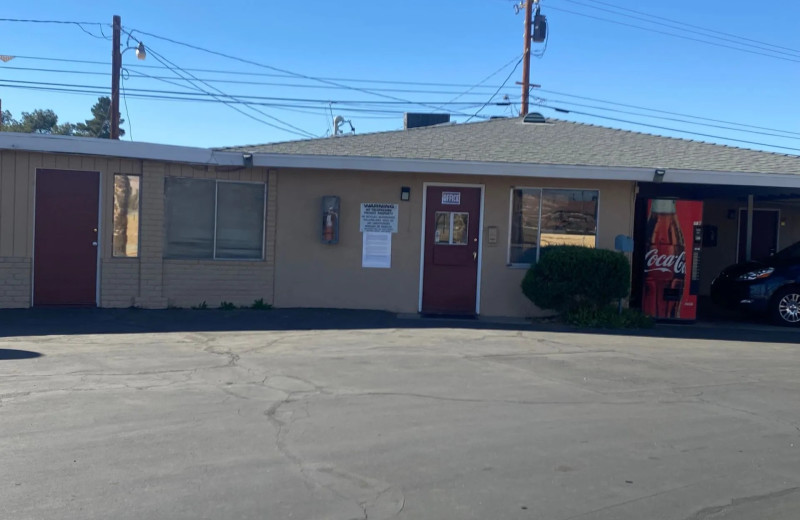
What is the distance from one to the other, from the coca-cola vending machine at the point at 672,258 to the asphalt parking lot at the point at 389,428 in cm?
285

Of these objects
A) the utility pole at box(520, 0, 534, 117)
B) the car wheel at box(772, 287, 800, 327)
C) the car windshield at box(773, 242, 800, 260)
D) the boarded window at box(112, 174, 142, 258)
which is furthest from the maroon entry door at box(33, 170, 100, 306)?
the utility pole at box(520, 0, 534, 117)

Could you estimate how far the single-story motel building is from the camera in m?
13.7

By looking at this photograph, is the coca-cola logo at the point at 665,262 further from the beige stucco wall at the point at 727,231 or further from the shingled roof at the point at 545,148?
the beige stucco wall at the point at 727,231

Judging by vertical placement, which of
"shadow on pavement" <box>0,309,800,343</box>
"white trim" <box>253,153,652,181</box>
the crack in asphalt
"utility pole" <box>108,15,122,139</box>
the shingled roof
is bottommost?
the crack in asphalt

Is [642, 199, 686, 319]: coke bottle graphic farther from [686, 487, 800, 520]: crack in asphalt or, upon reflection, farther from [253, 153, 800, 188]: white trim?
[686, 487, 800, 520]: crack in asphalt

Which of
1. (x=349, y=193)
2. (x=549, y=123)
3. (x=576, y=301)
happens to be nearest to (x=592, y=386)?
(x=576, y=301)

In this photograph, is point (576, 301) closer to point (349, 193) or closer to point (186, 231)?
point (349, 193)

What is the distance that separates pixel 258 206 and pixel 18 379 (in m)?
6.91

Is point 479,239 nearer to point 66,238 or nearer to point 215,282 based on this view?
point 215,282

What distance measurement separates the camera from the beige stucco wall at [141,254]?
43.9 feet

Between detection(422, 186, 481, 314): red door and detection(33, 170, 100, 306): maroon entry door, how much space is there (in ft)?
19.5

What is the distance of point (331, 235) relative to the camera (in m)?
14.4

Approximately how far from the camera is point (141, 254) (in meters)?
14.0

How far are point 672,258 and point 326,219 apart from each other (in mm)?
6378
